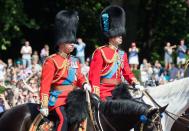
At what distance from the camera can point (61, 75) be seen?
901 centimetres

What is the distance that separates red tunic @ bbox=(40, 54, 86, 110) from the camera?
29.1ft

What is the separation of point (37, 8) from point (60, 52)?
19.6 meters

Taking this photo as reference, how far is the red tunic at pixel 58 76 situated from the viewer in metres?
8.86

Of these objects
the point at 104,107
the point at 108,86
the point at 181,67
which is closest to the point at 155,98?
the point at 108,86

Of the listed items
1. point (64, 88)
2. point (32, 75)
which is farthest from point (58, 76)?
point (32, 75)

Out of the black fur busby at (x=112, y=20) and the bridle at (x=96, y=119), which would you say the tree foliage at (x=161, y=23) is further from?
the bridle at (x=96, y=119)

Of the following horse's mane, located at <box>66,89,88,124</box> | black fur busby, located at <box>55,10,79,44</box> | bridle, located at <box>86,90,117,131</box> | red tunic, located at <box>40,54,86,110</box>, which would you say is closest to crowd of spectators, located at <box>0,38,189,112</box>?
black fur busby, located at <box>55,10,79,44</box>

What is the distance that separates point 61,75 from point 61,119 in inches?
21.9

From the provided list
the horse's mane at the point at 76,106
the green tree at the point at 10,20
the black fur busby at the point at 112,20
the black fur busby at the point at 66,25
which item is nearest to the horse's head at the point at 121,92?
the horse's mane at the point at 76,106

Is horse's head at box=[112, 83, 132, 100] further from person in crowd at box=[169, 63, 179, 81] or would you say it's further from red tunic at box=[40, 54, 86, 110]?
person in crowd at box=[169, 63, 179, 81]

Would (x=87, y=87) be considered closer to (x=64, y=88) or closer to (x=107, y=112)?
(x=64, y=88)

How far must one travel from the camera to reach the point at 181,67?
21.3 m

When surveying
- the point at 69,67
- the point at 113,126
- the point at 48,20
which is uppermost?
the point at 48,20

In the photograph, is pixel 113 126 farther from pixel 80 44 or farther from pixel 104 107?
pixel 80 44
